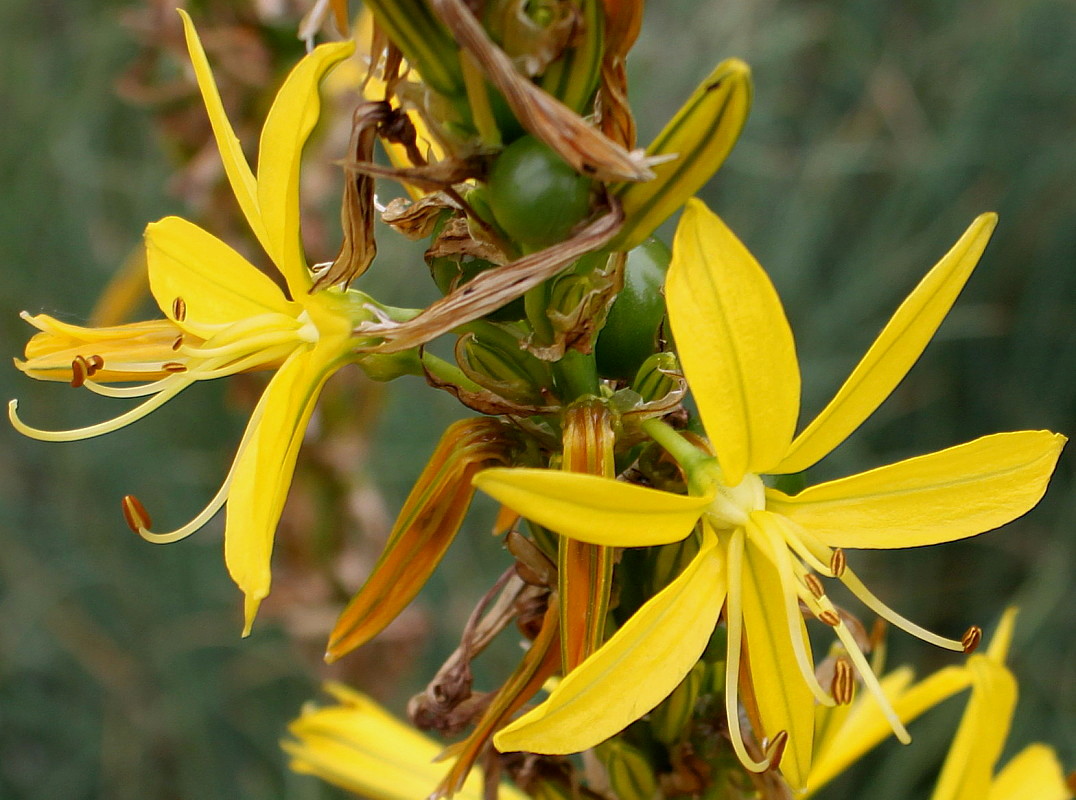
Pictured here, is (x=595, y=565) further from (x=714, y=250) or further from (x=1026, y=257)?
(x=1026, y=257)

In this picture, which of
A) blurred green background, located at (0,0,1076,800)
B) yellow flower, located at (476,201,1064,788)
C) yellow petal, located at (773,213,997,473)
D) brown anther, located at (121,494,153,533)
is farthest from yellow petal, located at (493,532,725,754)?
blurred green background, located at (0,0,1076,800)

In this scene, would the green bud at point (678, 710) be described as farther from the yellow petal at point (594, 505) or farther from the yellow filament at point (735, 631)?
the yellow petal at point (594, 505)

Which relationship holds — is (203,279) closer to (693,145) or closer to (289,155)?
(289,155)

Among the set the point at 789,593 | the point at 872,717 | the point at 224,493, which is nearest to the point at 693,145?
the point at 789,593

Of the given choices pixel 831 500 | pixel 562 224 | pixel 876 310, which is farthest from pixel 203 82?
pixel 876 310

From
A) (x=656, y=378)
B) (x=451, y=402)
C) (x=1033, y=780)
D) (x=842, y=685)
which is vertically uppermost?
(x=451, y=402)

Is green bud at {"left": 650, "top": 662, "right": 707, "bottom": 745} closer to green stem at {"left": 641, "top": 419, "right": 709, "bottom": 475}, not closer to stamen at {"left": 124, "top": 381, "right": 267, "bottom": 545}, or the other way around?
green stem at {"left": 641, "top": 419, "right": 709, "bottom": 475}
